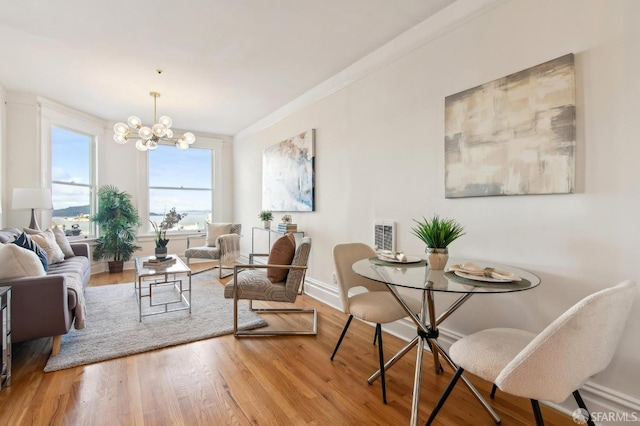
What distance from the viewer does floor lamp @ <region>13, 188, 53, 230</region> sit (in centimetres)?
377

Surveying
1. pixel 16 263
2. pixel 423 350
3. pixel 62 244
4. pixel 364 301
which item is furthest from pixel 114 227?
pixel 423 350

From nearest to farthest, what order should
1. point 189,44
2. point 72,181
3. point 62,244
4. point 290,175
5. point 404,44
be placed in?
point 404,44
point 189,44
point 62,244
point 290,175
point 72,181

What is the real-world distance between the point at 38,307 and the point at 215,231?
338 centimetres

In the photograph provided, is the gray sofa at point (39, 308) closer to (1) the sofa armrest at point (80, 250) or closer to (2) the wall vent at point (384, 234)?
(1) the sofa armrest at point (80, 250)

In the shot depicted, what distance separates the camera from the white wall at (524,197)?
5.22 ft

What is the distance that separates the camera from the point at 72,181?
509 centimetres

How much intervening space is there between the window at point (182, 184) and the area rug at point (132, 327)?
98.5 inches

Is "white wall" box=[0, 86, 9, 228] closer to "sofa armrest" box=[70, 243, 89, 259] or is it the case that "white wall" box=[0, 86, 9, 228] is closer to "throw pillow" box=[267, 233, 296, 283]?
"sofa armrest" box=[70, 243, 89, 259]

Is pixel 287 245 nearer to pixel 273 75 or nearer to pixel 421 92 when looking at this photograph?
pixel 421 92

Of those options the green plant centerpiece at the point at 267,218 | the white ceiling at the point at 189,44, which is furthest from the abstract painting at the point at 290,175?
the white ceiling at the point at 189,44

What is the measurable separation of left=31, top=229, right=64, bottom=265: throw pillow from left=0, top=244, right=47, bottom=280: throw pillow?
136 cm

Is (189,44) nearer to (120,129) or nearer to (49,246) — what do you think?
(120,129)

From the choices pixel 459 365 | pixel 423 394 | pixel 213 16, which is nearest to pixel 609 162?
pixel 459 365

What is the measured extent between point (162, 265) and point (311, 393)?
2.38 metres
